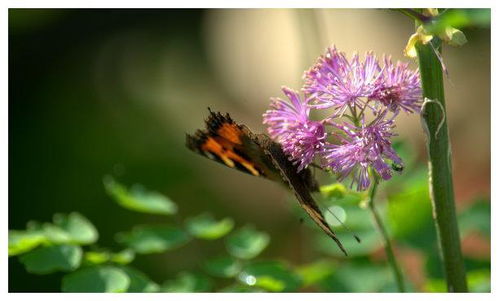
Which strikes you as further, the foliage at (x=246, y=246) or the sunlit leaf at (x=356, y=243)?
the sunlit leaf at (x=356, y=243)

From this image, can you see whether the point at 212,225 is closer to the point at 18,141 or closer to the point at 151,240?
the point at 151,240

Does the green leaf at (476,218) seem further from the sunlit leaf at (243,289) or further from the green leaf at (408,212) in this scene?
the sunlit leaf at (243,289)

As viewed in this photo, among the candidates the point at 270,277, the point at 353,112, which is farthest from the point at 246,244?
the point at 353,112

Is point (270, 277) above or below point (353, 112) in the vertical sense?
below

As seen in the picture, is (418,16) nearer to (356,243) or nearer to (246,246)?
(246,246)

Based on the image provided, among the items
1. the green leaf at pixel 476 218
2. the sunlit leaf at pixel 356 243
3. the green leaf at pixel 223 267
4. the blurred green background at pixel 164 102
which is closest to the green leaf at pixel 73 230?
the green leaf at pixel 223 267

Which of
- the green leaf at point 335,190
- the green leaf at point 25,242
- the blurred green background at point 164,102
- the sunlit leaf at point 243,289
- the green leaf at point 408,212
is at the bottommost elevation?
the sunlit leaf at point 243,289
